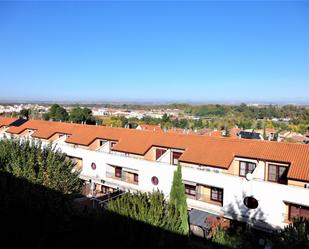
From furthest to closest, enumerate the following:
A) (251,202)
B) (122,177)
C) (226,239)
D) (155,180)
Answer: (122,177) < (155,180) < (251,202) < (226,239)

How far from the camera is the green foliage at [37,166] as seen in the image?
1858 cm

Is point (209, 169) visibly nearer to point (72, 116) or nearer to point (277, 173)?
point (277, 173)

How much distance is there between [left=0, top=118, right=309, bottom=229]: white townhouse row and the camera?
22.6 m

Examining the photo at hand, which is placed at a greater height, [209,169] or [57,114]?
[57,114]

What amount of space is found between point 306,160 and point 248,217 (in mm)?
6096

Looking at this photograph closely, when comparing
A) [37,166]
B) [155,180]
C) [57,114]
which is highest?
[37,166]

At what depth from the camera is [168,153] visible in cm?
3064

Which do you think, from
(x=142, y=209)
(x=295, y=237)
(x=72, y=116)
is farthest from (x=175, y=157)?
(x=72, y=116)

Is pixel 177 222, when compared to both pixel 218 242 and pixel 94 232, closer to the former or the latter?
pixel 94 232

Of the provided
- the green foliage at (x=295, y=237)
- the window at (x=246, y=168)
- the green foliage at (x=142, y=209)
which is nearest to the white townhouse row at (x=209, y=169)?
the window at (x=246, y=168)

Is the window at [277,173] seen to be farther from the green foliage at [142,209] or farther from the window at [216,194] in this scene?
the green foliage at [142,209]

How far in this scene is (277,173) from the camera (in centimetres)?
2512

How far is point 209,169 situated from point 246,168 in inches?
123

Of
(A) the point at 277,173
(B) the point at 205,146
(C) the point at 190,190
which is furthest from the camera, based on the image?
(B) the point at 205,146
